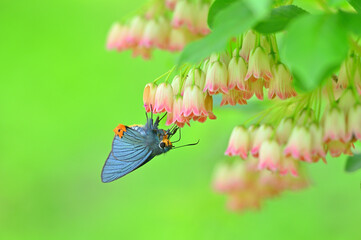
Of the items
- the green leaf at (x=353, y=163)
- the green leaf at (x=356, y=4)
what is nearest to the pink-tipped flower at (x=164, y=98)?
the green leaf at (x=356, y=4)

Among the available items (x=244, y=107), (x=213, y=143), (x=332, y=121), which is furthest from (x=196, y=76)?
(x=213, y=143)

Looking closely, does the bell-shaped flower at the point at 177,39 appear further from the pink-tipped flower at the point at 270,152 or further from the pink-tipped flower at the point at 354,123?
the pink-tipped flower at the point at 354,123

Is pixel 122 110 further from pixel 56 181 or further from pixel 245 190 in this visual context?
pixel 245 190

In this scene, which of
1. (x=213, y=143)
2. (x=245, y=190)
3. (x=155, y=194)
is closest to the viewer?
(x=245, y=190)

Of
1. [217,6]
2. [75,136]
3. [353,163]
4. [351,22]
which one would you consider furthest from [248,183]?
[75,136]

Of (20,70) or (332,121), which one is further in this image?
(20,70)
